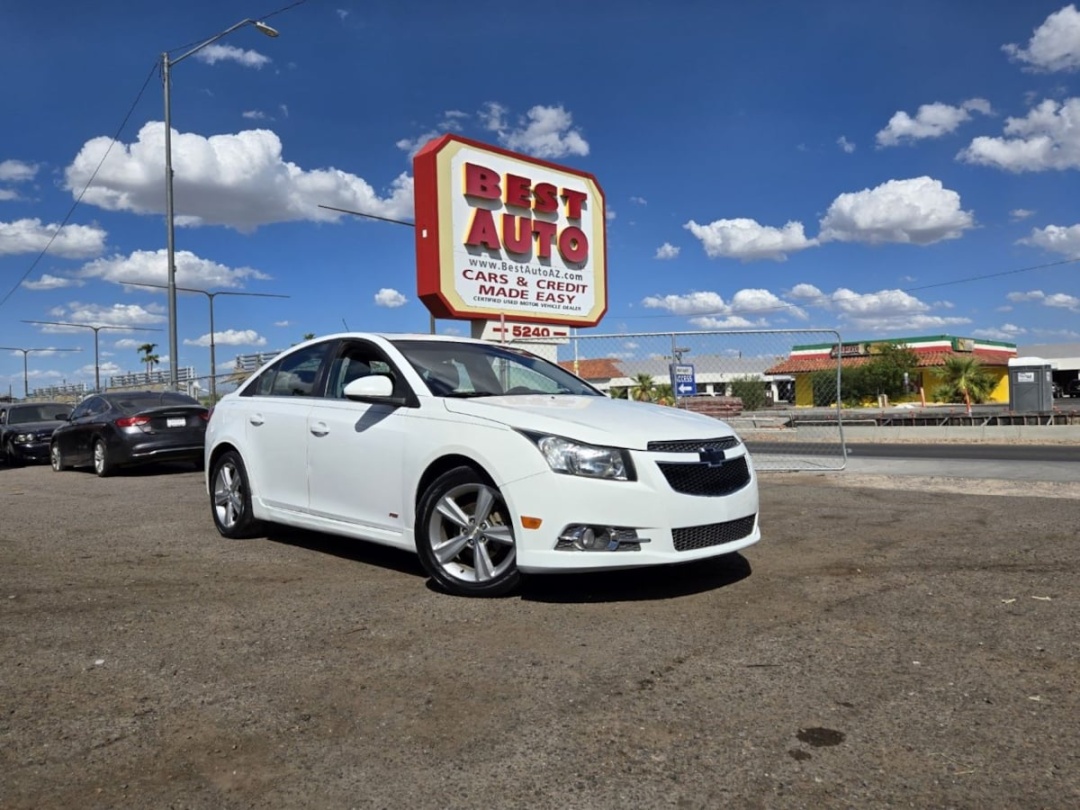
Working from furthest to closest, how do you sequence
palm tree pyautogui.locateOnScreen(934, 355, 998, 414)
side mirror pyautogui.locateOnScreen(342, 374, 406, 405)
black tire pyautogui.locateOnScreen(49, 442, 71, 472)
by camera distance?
palm tree pyautogui.locateOnScreen(934, 355, 998, 414) < black tire pyautogui.locateOnScreen(49, 442, 71, 472) < side mirror pyautogui.locateOnScreen(342, 374, 406, 405)

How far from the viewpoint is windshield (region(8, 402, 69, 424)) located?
17.7 meters

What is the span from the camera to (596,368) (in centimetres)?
1368

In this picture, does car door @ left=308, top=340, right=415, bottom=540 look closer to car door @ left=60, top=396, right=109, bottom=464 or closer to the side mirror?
the side mirror

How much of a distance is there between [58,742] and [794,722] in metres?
2.58

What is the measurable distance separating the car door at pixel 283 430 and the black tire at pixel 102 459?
24.7 feet

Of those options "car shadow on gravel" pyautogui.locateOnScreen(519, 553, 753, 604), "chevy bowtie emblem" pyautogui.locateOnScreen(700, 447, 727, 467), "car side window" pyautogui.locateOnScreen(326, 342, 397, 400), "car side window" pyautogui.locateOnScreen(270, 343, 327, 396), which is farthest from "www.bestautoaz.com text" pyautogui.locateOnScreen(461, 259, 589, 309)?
"chevy bowtie emblem" pyautogui.locateOnScreen(700, 447, 727, 467)

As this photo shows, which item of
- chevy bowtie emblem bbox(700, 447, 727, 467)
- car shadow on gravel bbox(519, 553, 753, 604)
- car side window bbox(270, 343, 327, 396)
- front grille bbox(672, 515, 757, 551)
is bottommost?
car shadow on gravel bbox(519, 553, 753, 604)

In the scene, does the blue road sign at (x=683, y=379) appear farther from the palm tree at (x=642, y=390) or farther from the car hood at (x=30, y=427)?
the car hood at (x=30, y=427)

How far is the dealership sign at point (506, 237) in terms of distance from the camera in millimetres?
12805

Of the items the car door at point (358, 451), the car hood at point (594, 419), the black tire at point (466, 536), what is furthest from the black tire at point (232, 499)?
the car hood at point (594, 419)

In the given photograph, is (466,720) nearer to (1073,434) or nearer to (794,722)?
(794,722)

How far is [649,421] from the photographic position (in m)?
5.10

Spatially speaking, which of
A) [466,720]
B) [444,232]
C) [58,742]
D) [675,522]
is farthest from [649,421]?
[444,232]

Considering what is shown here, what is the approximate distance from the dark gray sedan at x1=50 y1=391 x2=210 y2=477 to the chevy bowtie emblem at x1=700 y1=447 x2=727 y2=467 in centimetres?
1015
